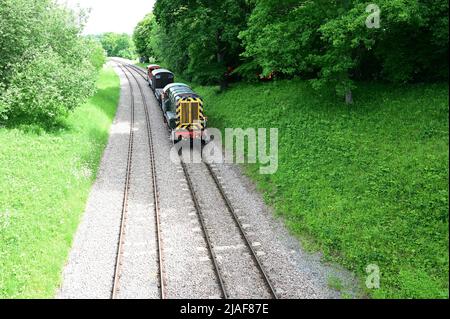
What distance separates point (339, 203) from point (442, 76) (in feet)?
38.3

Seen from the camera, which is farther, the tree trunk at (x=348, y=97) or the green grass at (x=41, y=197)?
the tree trunk at (x=348, y=97)

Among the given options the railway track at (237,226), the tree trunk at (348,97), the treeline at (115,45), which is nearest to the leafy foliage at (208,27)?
the tree trunk at (348,97)

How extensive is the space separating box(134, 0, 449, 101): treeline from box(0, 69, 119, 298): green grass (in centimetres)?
1151

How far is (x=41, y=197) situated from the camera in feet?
53.1

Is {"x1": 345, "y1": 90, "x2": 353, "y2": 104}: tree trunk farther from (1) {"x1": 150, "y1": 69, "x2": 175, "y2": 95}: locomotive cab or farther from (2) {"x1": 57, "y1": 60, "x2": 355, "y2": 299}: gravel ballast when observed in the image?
(1) {"x1": 150, "y1": 69, "x2": 175, "y2": 95}: locomotive cab

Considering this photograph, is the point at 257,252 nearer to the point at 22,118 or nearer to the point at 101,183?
the point at 101,183

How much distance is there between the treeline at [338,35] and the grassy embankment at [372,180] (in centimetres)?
148

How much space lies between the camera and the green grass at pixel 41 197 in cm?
1205

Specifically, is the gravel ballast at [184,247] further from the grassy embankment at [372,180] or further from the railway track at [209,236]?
the grassy embankment at [372,180]

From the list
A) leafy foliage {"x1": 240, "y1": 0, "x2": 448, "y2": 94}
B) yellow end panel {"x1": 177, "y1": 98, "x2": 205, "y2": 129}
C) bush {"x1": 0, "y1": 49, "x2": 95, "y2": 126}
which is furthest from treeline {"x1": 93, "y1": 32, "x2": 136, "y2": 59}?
leafy foliage {"x1": 240, "y1": 0, "x2": 448, "y2": 94}

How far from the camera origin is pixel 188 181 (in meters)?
19.6

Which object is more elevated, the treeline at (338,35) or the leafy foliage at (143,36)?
the leafy foliage at (143,36)

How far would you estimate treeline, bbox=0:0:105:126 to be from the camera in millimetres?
23031
